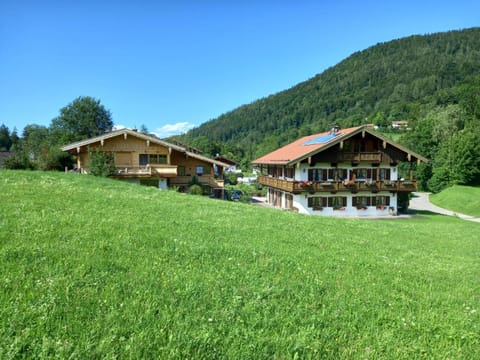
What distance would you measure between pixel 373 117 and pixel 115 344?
136807mm

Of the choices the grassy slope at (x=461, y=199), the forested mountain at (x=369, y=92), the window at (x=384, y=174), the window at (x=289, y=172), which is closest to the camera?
the window at (x=384, y=174)

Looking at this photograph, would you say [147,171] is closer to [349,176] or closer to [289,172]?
[289,172]

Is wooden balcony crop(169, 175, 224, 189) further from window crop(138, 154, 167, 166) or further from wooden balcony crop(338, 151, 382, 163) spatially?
wooden balcony crop(338, 151, 382, 163)

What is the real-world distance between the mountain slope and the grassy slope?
2021 inches

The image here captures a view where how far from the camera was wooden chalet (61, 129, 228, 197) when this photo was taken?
28.7 m

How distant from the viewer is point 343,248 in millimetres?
7867

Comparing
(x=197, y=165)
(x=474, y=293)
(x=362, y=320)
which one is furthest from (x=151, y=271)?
(x=197, y=165)

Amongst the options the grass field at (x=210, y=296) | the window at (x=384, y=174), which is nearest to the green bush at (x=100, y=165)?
the grass field at (x=210, y=296)

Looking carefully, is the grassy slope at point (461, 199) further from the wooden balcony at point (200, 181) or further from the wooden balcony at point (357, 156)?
the wooden balcony at point (200, 181)

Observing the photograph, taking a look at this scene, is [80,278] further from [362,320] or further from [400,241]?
[400,241]

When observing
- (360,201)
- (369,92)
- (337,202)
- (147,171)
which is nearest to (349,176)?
(360,201)

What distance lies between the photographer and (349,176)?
31.6 metres

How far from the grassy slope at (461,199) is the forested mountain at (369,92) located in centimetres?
4947

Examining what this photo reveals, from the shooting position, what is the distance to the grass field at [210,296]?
3.25 metres
